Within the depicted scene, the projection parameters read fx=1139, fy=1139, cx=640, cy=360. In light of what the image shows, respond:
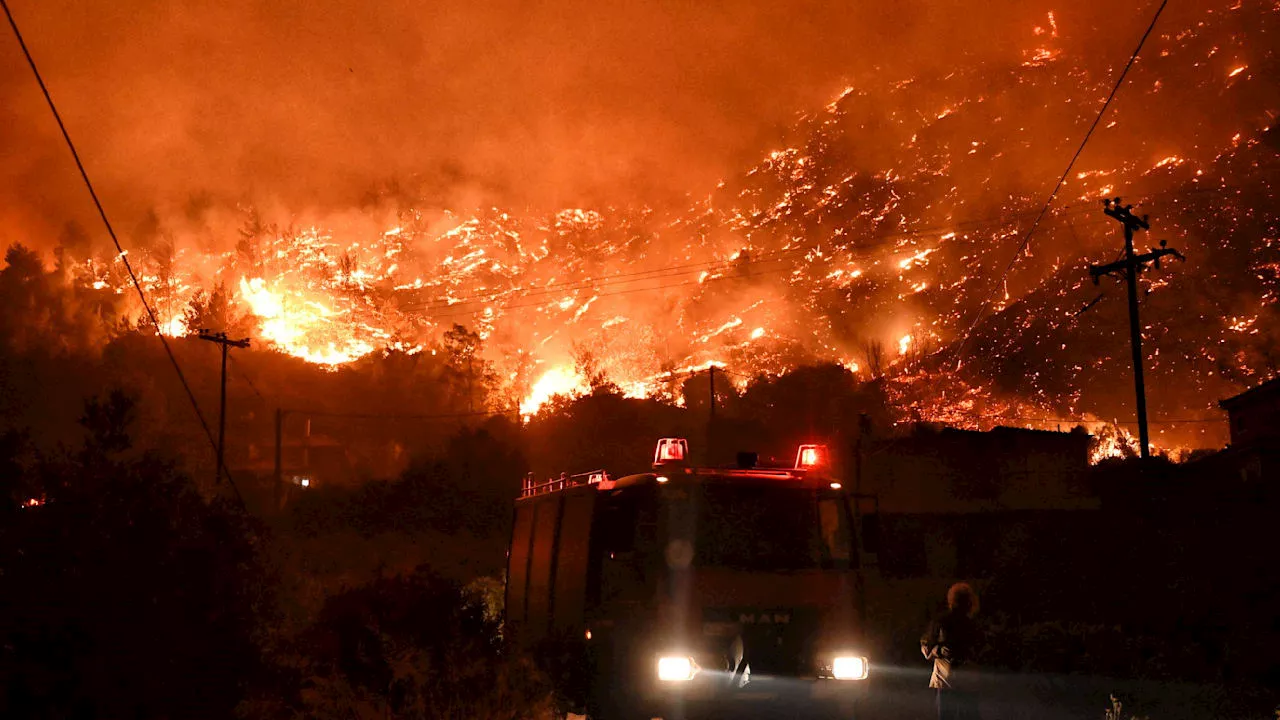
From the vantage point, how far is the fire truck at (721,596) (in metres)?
10.9

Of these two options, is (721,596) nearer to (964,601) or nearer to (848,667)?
(848,667)

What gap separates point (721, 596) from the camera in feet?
36.4

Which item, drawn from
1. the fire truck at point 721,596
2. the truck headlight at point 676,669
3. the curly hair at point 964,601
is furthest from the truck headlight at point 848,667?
the truck headlight at point 676,669

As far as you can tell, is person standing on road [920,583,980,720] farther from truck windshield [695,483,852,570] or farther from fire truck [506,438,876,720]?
truck windshield [695,483,852,570]

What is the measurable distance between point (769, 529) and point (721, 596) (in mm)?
1007

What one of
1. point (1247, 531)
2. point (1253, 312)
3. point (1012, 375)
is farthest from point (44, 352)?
point (1253, 312)

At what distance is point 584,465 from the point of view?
70062mm

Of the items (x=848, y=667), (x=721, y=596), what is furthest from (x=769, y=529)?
(x=848, y=667)

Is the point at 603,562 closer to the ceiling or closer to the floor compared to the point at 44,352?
closer to the floor

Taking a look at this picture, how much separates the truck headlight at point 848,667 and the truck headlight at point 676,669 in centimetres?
146

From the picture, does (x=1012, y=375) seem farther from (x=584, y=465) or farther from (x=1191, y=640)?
(x=1191, y=640)

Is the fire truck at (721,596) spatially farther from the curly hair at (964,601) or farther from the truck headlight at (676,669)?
the curly hair at (964,601)

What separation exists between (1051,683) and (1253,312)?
564 ft

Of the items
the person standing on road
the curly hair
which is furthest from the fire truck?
the curly hair
